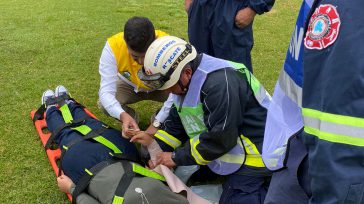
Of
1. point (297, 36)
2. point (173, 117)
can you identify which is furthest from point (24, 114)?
point (297, 36)

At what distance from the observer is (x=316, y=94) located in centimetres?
130

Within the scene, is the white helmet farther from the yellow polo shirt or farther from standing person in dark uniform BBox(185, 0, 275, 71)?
standing person in dark uniform BBox(185, 0, 275, 71)

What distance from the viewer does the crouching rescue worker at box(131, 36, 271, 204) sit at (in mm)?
2928

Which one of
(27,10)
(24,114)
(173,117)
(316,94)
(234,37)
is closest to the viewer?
(316,94)

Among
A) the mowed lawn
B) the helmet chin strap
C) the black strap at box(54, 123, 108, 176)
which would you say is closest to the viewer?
the helmet chin strap

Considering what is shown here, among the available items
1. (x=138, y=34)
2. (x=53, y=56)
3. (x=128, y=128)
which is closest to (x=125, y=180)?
(x=128, y=128)

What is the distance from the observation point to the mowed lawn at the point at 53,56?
151 inches

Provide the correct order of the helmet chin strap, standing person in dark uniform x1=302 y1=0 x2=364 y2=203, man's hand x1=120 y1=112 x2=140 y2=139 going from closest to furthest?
standing person in dark uniform x1=302 y1=0 x2=364 y2=203 → the helmet chin strap → man's hand x1=120 y1=112 x2=140 y2=139

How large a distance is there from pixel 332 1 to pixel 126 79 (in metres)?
3.30

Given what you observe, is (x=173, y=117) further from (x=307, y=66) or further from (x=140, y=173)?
(x=307, y=66)

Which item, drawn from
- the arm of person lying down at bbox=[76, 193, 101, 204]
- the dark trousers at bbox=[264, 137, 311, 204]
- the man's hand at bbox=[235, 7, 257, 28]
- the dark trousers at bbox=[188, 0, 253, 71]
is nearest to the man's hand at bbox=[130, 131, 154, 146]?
the arm of person lying down at bbox=[76, 193, 101, 204]

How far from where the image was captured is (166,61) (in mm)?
2877

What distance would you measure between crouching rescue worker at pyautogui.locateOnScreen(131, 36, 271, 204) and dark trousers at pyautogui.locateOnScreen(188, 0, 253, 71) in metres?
1.03

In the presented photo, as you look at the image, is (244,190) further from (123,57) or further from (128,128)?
(123,57)
